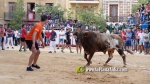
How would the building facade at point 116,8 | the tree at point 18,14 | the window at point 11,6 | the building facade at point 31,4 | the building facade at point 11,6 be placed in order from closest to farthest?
the tree at point 18,14
the building facade at point 116,8
the building facade at point 31,4
the building facade at point 11,6
the window at point 11,6

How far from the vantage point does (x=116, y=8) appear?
59.7 meters

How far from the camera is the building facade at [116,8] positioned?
192ft

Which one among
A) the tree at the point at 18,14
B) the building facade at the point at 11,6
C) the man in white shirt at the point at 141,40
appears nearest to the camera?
the man in white shirt at the point at 141,40

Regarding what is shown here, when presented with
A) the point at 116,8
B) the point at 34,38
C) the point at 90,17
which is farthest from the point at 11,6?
the point at 34,38

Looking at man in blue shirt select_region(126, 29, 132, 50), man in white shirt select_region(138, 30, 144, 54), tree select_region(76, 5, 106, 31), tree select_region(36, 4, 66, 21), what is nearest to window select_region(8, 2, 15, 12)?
tree select_region(36, 4, 66, 21)

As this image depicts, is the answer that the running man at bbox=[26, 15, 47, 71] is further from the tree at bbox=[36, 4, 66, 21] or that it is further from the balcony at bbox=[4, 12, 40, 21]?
the balcony at bbox=[4, 12, 40, 21]

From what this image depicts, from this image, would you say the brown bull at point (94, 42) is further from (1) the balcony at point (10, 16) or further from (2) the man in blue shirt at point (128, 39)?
(1) the balcony at point (10, 16)

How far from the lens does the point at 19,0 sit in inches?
2307

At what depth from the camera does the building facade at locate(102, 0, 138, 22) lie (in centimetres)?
5861

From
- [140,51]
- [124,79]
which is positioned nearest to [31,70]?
[124,79]

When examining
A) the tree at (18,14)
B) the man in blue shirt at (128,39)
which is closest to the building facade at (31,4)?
the tree at (18,14)

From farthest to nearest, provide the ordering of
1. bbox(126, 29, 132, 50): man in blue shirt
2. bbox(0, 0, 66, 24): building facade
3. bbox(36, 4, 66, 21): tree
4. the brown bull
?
bbox(0, 0, 66, 24): building facade → bbox(36, 4, 66, 21): tree → bbox(126, 29, 132, 50): man in blue shirt → the brown bull

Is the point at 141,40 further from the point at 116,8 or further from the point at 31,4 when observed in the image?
the point at 31,4

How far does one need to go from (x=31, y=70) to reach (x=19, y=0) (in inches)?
1818
